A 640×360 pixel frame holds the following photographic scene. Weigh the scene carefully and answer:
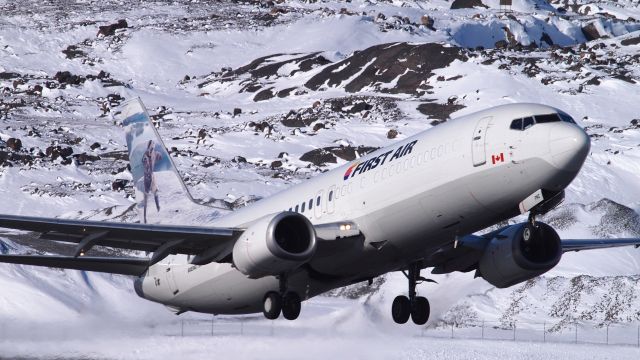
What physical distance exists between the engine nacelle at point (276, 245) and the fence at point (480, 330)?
69.6ft

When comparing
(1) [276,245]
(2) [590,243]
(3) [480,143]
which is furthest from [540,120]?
(2) [590,243]

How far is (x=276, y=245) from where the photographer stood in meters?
43.2

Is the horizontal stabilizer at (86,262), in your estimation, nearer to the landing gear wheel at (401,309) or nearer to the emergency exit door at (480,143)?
the landing gear wheel at (401,309)

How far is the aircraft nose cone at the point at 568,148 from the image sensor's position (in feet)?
128

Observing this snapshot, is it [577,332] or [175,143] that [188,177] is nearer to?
[175,143]

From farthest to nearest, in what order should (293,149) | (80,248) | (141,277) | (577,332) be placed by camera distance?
(293,149)
(577,332)
(141,277)
(80,248)

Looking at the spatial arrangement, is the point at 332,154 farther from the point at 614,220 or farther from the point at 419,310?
the point at 419,310

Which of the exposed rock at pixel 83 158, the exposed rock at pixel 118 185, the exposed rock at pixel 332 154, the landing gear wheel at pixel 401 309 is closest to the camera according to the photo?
the landing gear wheel at pixel 401 309

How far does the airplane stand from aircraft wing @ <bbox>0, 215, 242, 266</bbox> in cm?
5

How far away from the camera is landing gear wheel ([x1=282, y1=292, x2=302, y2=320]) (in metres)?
45.5

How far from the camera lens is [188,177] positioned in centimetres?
15862

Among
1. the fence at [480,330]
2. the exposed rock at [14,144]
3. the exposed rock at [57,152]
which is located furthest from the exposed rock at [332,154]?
the fence at [480,330]

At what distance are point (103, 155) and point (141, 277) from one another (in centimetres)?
13040

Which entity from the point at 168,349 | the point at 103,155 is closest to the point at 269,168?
the point at 103,155
